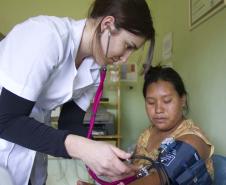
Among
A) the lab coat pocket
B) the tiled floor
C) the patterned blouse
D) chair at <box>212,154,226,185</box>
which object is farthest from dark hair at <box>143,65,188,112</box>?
the tiled floor

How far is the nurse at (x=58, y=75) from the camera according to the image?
68cm

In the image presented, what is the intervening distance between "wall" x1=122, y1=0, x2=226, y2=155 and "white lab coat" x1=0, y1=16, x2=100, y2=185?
0.81 m

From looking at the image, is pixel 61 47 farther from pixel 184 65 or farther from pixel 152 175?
pixel 184 65

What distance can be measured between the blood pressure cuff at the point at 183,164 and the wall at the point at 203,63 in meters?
0.53

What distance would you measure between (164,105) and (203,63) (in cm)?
52

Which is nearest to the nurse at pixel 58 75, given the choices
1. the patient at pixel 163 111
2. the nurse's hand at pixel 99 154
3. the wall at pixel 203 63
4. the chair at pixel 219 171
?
the nurse's hand at pixel 99 154

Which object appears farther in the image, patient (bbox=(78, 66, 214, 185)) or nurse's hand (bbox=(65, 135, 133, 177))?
patient (bbox=(78, 66, 214, 185))

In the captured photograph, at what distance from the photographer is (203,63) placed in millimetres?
1816

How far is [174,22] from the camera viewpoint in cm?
238

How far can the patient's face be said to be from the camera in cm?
142

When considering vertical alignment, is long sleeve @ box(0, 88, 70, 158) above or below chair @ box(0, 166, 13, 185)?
above

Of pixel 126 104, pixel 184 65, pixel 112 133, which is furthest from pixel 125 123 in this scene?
pixel 184 65

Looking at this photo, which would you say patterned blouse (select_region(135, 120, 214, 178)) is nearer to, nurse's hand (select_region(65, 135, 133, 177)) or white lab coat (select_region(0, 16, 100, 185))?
white lab coat (select_region(0, 16, 100, 185))

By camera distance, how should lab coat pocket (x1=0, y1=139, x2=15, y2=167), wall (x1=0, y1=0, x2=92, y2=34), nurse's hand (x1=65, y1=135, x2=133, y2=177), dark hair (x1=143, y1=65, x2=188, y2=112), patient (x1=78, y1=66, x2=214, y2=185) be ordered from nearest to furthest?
nurse's hand (x1=65, y1=135, x2=133, y2=177)
lab coat pocket (x1=0, y1=139, x2=15, y2=167)
patient (x1=78, y1=66, x2=214, y2=185)
dark hair (x1=143, y1=65, x2=188, y2=112)
wall (x1=0, y1=0, x2=92, y2=34)
